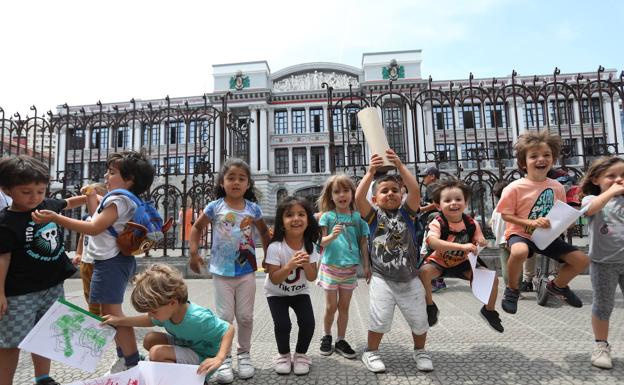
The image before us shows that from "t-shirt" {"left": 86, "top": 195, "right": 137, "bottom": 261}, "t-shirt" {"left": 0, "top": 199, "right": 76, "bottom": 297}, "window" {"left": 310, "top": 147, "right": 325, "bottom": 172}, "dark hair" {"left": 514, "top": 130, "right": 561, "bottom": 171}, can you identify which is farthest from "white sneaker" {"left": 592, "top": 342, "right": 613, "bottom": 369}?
"window" {"left": 310, "top": 147, "right": 325, "bottom": 172}

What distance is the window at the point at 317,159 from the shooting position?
35625 mm

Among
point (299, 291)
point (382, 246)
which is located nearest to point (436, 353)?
point (382, 246)

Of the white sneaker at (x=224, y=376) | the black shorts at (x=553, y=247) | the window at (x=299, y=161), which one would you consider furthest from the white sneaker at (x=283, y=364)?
the window at (x=299, y=161)

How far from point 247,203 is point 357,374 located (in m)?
1.58

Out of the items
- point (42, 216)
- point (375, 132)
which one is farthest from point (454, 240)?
point (42, 216)

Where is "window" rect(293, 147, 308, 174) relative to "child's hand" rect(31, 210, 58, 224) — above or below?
above

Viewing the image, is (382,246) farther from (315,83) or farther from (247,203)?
(315,83)

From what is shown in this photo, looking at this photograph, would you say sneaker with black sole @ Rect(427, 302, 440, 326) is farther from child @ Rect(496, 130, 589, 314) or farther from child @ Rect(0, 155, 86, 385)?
child @ Rect(0, 155, 86, 385)

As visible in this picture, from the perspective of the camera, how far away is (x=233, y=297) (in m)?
2.94

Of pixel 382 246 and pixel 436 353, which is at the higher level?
pixel 382 246

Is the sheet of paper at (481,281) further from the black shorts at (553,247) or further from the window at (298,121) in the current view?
the window at (298,121)

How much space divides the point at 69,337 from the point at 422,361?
228cm

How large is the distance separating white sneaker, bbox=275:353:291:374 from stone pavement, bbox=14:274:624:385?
0.04m

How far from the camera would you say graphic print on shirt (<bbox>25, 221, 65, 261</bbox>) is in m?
2.40
